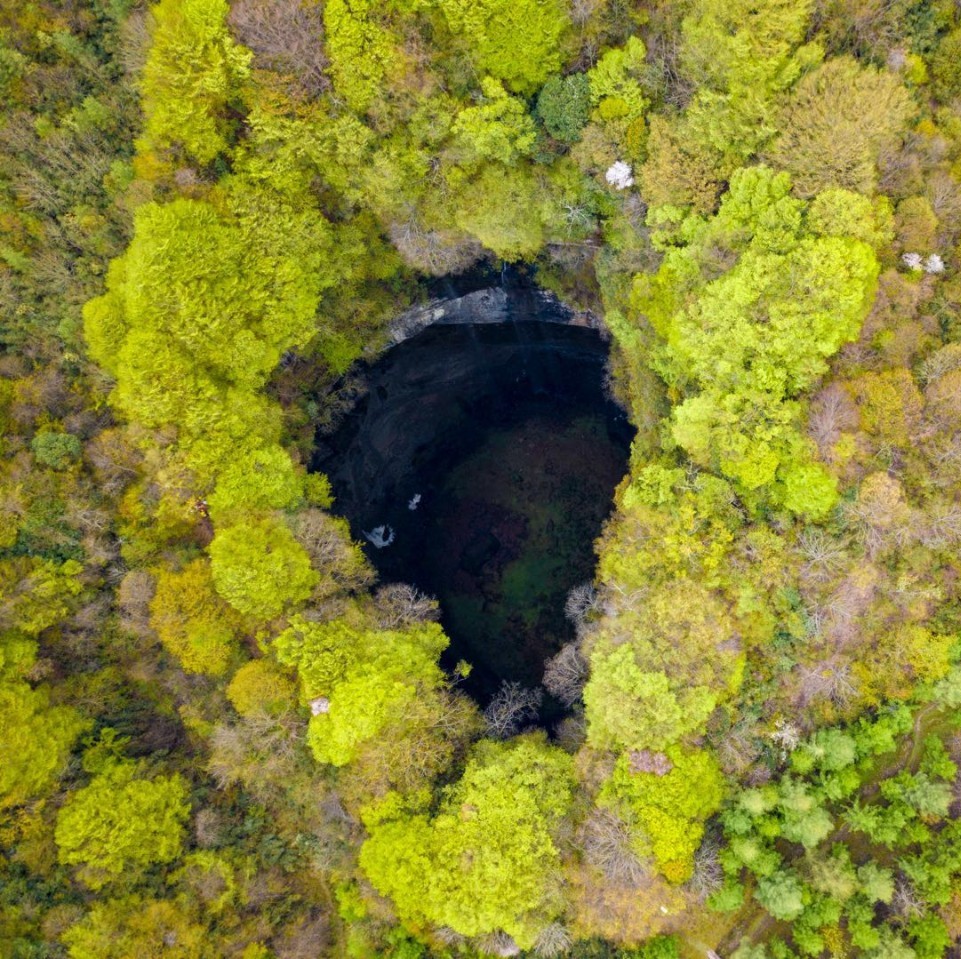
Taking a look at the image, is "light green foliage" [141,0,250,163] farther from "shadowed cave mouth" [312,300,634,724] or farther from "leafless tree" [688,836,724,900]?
"leafless tree" [688,836,724,900]

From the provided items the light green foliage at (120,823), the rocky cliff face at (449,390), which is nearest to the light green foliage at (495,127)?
the rocky cliff face at (449,390)

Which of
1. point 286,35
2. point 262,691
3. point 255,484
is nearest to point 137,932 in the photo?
point 262,691

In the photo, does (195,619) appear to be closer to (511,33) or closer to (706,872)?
(706,872)

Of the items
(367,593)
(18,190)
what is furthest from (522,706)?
(18,190)

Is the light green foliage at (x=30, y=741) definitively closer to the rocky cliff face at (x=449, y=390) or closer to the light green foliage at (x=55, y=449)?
the light green foliage at (x=55, y=449)

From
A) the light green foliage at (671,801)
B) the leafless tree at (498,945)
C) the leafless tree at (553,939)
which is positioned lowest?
the leafless tree at (498,945)

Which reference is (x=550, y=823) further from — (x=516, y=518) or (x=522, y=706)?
(x=516, y=518)
